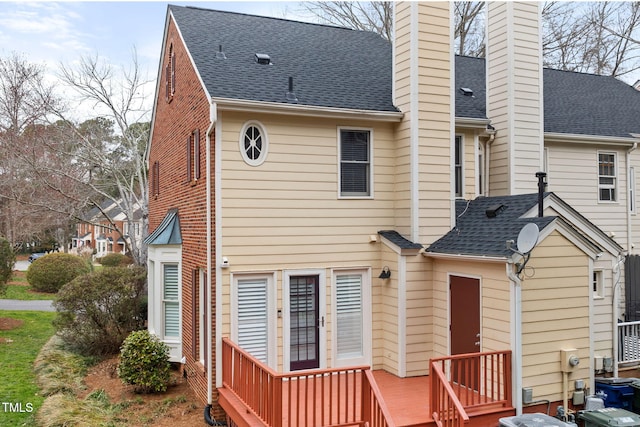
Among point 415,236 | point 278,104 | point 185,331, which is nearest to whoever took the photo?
point 278,104

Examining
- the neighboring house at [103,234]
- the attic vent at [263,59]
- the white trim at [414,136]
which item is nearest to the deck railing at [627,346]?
the white trim at [414,136]

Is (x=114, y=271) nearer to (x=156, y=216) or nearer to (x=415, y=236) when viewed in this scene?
(x=156, y=216)

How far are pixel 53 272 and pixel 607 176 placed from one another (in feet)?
76.4

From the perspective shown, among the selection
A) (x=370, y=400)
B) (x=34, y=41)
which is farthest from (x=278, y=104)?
(x=34, y=41)

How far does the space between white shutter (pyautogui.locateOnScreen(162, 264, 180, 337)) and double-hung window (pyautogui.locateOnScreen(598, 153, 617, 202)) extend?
36.1 feet

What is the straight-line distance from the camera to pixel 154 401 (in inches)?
365

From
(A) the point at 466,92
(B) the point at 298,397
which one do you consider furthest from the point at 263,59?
(B) the point at 298,397

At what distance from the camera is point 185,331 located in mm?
10391

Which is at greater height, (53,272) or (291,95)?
(291,95)

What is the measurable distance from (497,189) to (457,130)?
1.74 metres

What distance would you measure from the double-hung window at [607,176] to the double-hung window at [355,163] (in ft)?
24.2

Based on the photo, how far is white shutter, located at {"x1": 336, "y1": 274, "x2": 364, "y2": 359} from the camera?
9305 millimetres

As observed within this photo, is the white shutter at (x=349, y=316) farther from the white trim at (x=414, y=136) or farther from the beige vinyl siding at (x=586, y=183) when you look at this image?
the beige vinyl siding at (x=586, y=183)

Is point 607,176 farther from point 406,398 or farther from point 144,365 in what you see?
point 144,365
